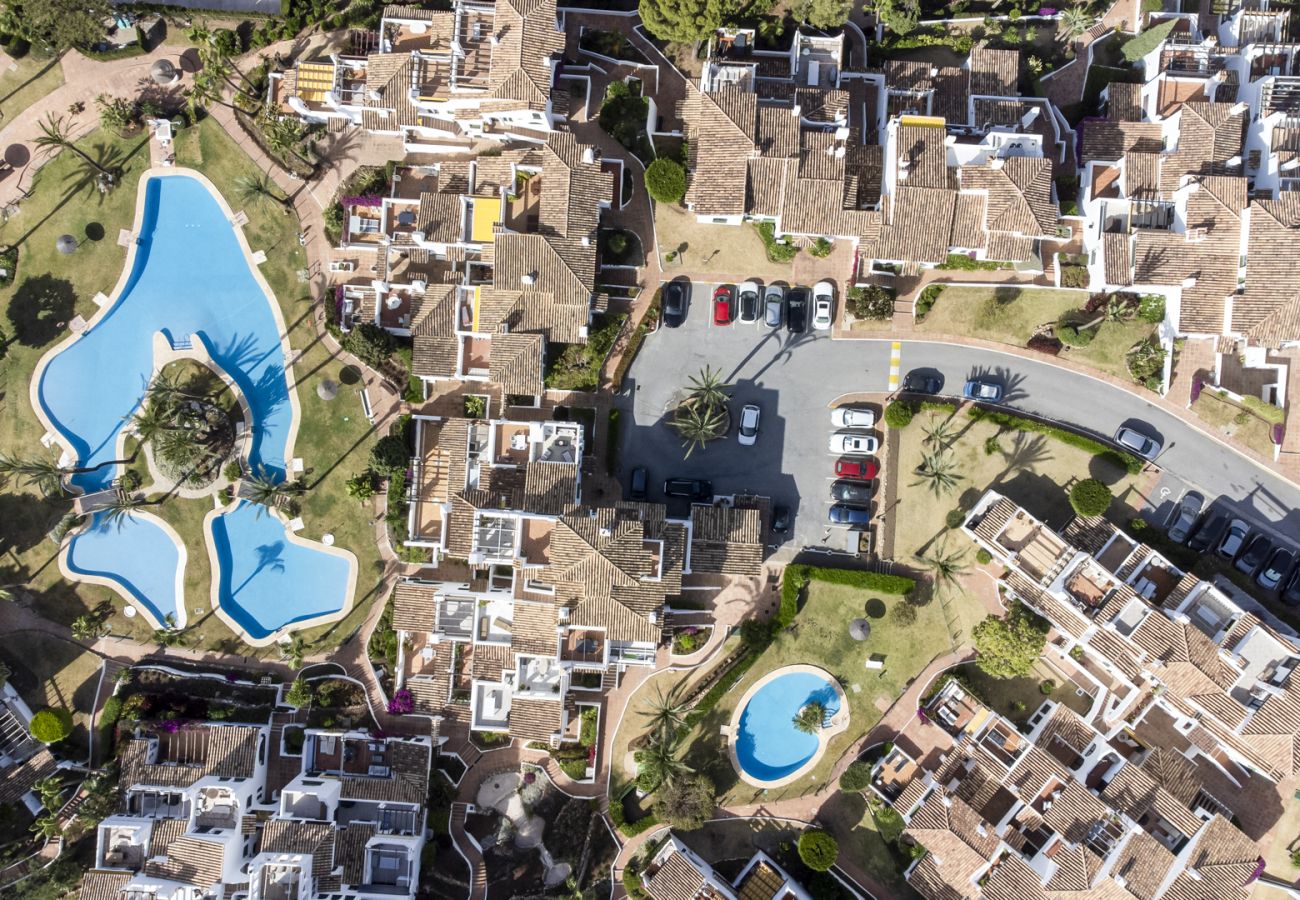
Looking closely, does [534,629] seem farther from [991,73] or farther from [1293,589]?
[1293,589]

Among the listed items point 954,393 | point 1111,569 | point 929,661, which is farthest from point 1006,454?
point 929,661

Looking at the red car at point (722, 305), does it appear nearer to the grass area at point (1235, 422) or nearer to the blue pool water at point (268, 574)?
the blue pool water at point (268, 574)

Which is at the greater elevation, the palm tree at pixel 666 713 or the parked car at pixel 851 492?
the parked car at pixel 851 492

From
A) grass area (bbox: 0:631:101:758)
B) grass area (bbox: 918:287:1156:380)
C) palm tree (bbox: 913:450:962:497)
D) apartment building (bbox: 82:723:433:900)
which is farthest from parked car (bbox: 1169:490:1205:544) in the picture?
grass area (bbox: 0:631:101:758)

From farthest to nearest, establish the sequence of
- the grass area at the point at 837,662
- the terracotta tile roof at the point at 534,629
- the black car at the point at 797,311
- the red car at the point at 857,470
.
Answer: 1. the black car at the point at 797,311
2. the grass area at the point at 837,662
3. the red car at the point at 857,470
4. the terracotta tile roof at the point at 534,629

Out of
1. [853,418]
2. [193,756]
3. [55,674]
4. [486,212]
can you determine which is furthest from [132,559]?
[853,418]

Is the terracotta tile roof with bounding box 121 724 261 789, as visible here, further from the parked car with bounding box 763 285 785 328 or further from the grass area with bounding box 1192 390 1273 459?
the grass area with bounding box 1192 390 1273 459

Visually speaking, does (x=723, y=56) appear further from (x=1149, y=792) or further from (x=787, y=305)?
(x=1149, y=792)

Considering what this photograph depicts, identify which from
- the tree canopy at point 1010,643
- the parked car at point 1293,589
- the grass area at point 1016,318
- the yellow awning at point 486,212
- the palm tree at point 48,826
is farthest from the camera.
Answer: the grass area at point 1016,318

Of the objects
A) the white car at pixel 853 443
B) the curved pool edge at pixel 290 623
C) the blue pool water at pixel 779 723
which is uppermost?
the white car at pixel 853 443

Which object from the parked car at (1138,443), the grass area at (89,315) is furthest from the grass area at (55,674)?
the parked car at (1138,443)
